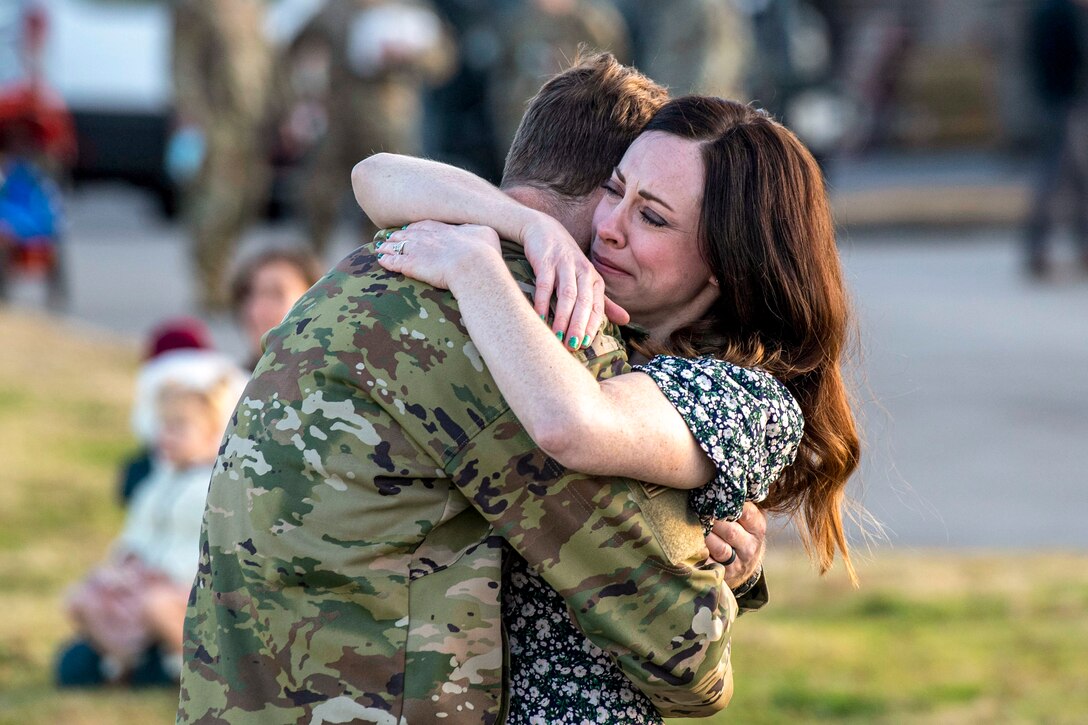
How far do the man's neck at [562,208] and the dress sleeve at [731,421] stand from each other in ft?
0.88

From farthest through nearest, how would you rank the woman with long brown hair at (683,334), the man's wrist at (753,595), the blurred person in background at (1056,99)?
the blurred person in background at (1056,99), the man's wrist at (753,595), the woman with long brown hair at (683,334)

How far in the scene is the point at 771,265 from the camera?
2084 mm

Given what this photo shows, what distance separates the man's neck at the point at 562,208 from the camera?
2.17 metres

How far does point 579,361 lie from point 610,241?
0.28 meters

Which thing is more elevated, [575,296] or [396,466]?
[575,296]

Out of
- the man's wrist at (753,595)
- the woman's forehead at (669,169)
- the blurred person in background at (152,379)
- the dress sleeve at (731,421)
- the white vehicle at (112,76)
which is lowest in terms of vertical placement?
the white vehicle at (112,76)

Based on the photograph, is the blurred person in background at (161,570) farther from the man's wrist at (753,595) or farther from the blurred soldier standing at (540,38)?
the blurred soldier standing at (540,38)

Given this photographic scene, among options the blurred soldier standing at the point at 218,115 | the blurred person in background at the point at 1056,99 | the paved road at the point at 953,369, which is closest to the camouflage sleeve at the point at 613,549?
the paved road at the point at 953,369

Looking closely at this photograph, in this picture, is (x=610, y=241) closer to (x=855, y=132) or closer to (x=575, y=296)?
(x=575, y=296)

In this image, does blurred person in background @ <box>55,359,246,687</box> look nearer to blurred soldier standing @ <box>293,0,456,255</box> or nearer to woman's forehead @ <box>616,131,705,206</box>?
woman's forehead @ <box>616,131,705,206</box>

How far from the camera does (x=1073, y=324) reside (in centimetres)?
1046

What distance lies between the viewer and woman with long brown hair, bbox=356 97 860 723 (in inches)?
73.8

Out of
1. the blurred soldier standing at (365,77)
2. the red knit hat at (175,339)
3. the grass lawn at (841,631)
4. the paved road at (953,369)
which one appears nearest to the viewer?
the grass lawn at (841,631)

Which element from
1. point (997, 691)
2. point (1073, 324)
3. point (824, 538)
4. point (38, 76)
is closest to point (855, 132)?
point (1073, 324)
